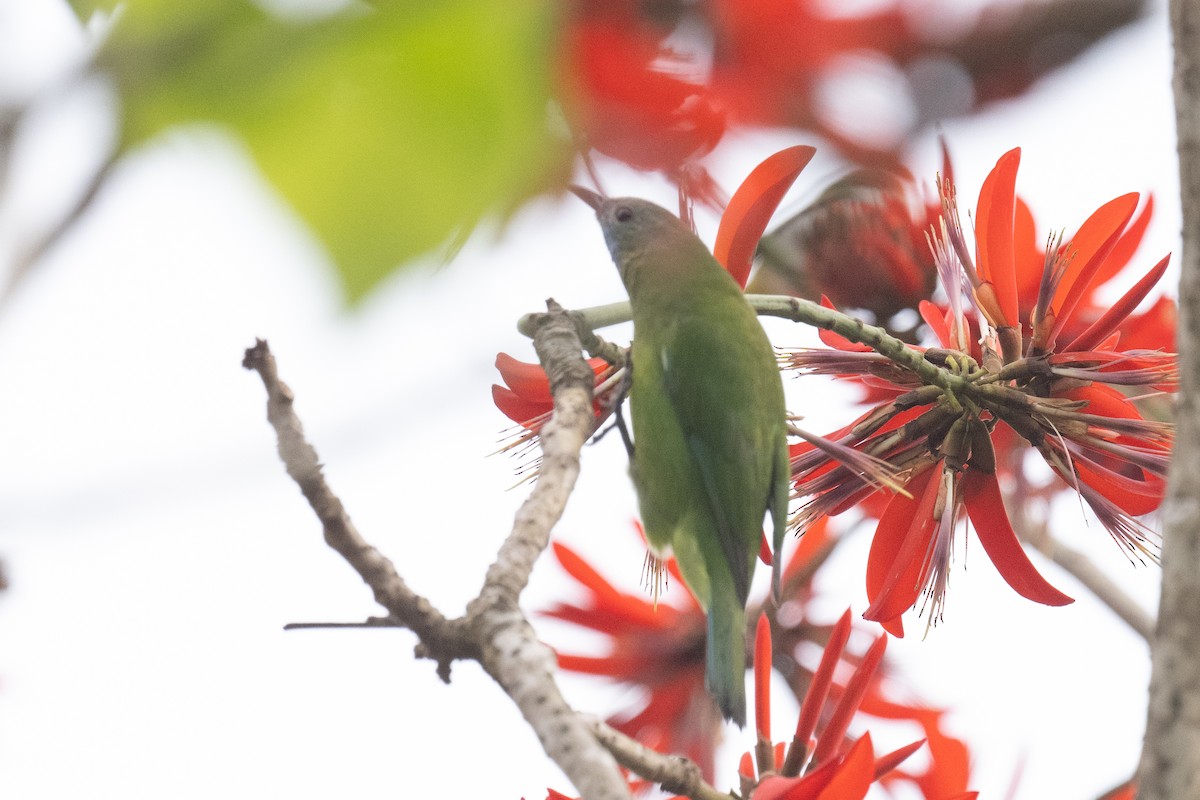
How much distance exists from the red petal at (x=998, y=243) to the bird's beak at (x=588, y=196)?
506mm

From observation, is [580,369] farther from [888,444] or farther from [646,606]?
[646,606]

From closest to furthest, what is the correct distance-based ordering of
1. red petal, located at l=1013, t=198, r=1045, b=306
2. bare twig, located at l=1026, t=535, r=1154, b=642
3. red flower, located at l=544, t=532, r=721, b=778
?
red petal, located at l=1013, t=198, r=1045, b=306, red flower, located at l=544, t=532, r=721, b=778, bare twig, located at l=1026, t=535, r=1154, b=642

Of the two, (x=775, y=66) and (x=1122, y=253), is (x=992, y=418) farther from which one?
(x=775, y=66)

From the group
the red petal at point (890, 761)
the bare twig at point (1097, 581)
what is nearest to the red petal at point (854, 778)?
the red petal at point (890, 761)

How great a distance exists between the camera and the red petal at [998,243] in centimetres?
102

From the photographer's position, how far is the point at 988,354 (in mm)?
1008

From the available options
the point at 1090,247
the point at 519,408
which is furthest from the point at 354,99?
the point at 1090,247

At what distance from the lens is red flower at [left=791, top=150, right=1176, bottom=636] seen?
3.20 ft

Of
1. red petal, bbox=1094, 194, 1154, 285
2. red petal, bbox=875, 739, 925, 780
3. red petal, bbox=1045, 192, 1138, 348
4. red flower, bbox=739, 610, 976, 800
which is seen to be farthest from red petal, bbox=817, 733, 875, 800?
red petal, bbox=1094, 194, 1154, 285

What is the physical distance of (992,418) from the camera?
102 centimetres

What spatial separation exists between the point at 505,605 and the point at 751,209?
1.64ft

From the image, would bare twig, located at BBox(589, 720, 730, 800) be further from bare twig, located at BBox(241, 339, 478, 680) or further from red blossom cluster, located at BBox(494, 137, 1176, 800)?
red blossom cluster, located at BBox(494, 137, 1176, 800)

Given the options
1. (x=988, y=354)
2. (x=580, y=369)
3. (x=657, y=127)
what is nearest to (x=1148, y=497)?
(x=988, y=354)

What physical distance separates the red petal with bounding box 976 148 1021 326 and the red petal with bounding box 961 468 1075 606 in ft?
0.48
